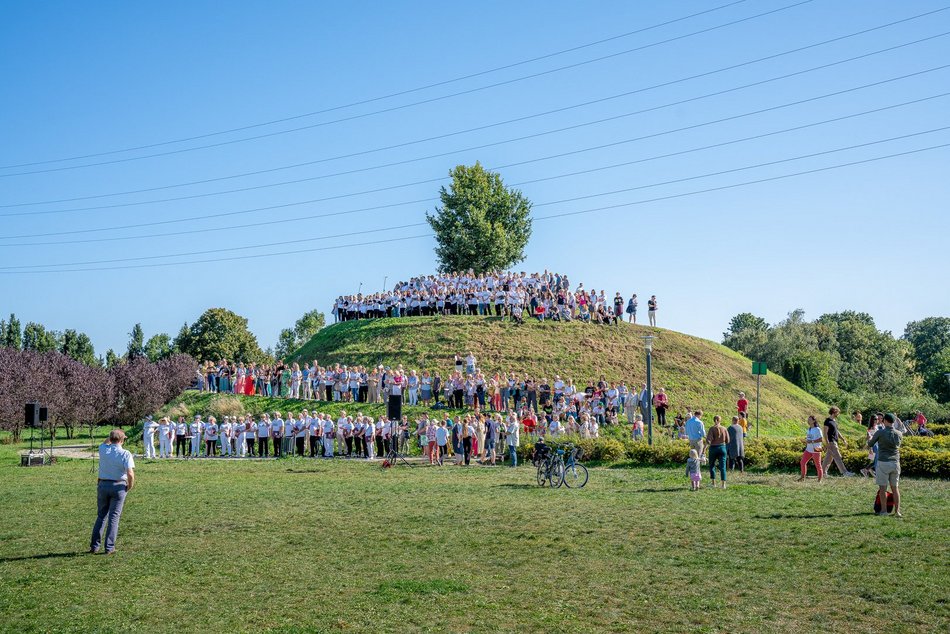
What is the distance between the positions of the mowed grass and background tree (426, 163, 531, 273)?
53258 mm

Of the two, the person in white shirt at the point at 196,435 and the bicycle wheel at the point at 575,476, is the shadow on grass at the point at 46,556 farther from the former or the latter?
the person in white shirt at the point at 196,435

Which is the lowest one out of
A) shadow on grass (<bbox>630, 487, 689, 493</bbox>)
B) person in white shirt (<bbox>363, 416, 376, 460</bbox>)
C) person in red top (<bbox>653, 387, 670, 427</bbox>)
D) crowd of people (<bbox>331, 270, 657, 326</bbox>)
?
shadow on grass (<bbox>630, 487, 689, 493</bbox>)

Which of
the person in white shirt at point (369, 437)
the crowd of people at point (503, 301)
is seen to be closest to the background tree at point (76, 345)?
the crowd of people at point (503, 301)

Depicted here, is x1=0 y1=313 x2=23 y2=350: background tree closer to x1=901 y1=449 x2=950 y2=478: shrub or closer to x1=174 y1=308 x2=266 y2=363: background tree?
x1=174 y1=308 x2=266 y2=363: background tree

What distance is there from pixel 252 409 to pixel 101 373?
20.3m

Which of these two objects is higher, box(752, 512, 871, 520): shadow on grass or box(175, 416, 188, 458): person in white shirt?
box(175, 416, 188, 458): person in white shirt

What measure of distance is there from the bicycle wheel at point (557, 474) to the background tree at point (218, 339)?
69.9 meters

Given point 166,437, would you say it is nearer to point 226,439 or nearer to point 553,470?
point 226,439

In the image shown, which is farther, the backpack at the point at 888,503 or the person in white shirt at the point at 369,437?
the person in white shirt at the point at 369,437

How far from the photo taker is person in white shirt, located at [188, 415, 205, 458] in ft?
117

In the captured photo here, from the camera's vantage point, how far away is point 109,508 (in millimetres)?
13336

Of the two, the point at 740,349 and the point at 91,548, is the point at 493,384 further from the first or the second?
the point at 740,349

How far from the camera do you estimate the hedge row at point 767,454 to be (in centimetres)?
2267

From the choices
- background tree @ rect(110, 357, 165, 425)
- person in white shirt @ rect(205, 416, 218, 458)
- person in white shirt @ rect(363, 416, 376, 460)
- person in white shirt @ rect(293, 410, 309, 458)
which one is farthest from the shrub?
background tree @ rect(110, 357, 165, 425)
